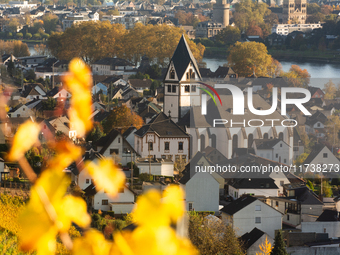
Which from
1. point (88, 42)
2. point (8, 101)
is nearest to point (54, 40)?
point (88, 42)

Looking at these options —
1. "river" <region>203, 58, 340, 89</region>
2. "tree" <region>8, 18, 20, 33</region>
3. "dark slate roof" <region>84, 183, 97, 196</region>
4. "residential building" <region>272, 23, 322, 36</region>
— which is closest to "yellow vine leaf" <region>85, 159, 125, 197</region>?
"dark slate roof" <region>84, 183, 97, 196</region>

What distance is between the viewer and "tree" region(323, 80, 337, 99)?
19.8 m

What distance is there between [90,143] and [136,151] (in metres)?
0.94

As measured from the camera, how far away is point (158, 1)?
234 feet

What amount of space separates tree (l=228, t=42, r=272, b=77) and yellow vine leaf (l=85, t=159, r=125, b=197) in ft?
52.3

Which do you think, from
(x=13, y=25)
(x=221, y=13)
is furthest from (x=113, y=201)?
(x=13, y=25)

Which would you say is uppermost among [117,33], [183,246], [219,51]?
[183,246]

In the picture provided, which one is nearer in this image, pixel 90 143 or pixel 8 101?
pixel 90 143

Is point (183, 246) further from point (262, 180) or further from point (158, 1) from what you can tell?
point (158, 1)

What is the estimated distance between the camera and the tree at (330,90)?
64.8 ft

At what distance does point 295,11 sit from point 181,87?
4067cm

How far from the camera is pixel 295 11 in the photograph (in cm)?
5078

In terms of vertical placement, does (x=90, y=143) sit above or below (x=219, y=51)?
above

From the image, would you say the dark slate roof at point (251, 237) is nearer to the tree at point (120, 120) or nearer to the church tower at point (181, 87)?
the church tower at point (181, 87)
